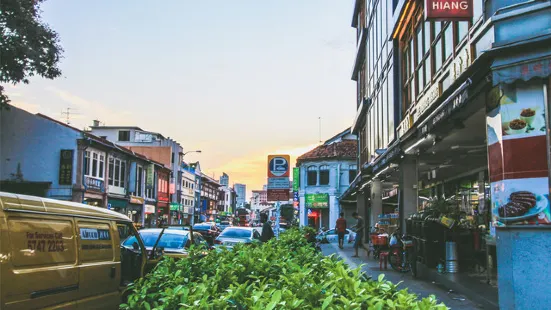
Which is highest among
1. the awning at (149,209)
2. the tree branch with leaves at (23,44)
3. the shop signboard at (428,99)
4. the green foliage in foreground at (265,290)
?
the tree branch with leaves at (23,44)

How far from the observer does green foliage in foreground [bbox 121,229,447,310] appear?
9.64 feet

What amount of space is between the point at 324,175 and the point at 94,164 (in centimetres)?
2695

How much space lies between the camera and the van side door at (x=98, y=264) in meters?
6.34

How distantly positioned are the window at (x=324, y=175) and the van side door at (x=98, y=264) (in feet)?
165

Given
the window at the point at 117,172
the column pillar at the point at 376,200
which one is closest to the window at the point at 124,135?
the window at the point at 117,172

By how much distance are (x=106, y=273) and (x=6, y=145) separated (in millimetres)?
33227

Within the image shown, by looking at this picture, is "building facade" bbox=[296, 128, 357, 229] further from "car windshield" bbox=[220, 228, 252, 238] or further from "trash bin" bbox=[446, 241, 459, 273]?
"trash bin" bbox=[446, 241, 459, 273]

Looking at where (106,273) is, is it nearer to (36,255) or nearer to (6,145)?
(36,255)

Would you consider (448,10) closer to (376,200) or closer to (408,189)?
→ (408,189)

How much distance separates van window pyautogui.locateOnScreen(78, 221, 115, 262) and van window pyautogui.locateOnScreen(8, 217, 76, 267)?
0.24m

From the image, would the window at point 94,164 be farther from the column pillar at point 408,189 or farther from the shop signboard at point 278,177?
the column pillar at point 408,189

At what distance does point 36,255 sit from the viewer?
18.0 feet

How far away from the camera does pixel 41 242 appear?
18.4ft

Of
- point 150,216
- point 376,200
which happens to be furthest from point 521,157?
point 150,216
